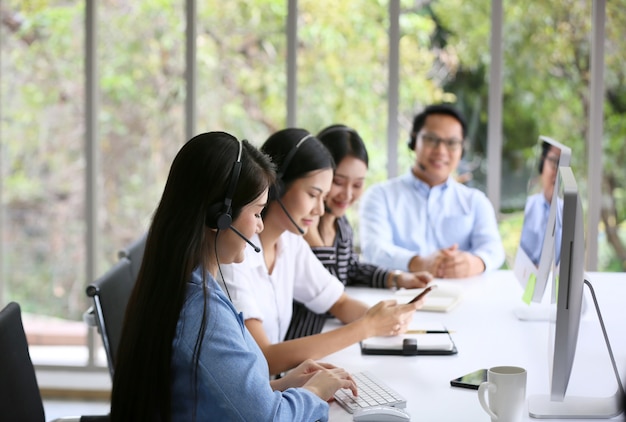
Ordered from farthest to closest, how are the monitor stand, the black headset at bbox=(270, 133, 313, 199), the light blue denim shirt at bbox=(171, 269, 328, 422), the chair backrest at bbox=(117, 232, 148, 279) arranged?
the chair backrest at bbox=(117, 232, 148, 279) → the black headset at bbox=(270, 133, 313, 199) → the monitor stand → the light blue denim shirt at bbox=(171, 269, 328, 422)

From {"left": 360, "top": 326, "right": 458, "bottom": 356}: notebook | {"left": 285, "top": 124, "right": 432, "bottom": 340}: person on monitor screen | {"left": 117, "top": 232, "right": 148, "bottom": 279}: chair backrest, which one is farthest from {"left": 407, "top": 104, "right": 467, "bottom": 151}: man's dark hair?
{"left": 360, "top": 326, "right": 458, "bottom": 356}: notebook

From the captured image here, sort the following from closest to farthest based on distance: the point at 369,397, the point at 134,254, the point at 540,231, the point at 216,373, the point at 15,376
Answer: the point at 216,373, the point at 15,376, the point at 369,397, the point at 540,231, the point at 134,254

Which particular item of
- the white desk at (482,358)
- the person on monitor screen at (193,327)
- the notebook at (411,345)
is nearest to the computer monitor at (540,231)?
the white desk at (482,358)

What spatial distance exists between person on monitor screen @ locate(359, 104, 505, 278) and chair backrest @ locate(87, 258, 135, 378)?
1323 millimetres

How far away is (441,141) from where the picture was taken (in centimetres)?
336

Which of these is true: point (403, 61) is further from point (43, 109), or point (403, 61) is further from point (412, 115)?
point (43, 109)

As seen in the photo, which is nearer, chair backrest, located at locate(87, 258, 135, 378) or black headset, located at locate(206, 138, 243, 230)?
black headset, located at locate(206, 138, 243, 230)

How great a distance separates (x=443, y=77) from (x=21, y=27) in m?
1.94

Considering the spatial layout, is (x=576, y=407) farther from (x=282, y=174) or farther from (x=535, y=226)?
(x=282, y=174)

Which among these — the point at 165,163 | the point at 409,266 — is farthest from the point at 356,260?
the point at 165,163

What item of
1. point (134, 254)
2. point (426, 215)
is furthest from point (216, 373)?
point (426, 215)

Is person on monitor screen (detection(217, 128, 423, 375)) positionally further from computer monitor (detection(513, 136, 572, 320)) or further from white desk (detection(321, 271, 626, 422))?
computer monitor (detection(513, 136, 572, 320))

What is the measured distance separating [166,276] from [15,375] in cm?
32

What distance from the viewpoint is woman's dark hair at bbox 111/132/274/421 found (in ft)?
4.52
